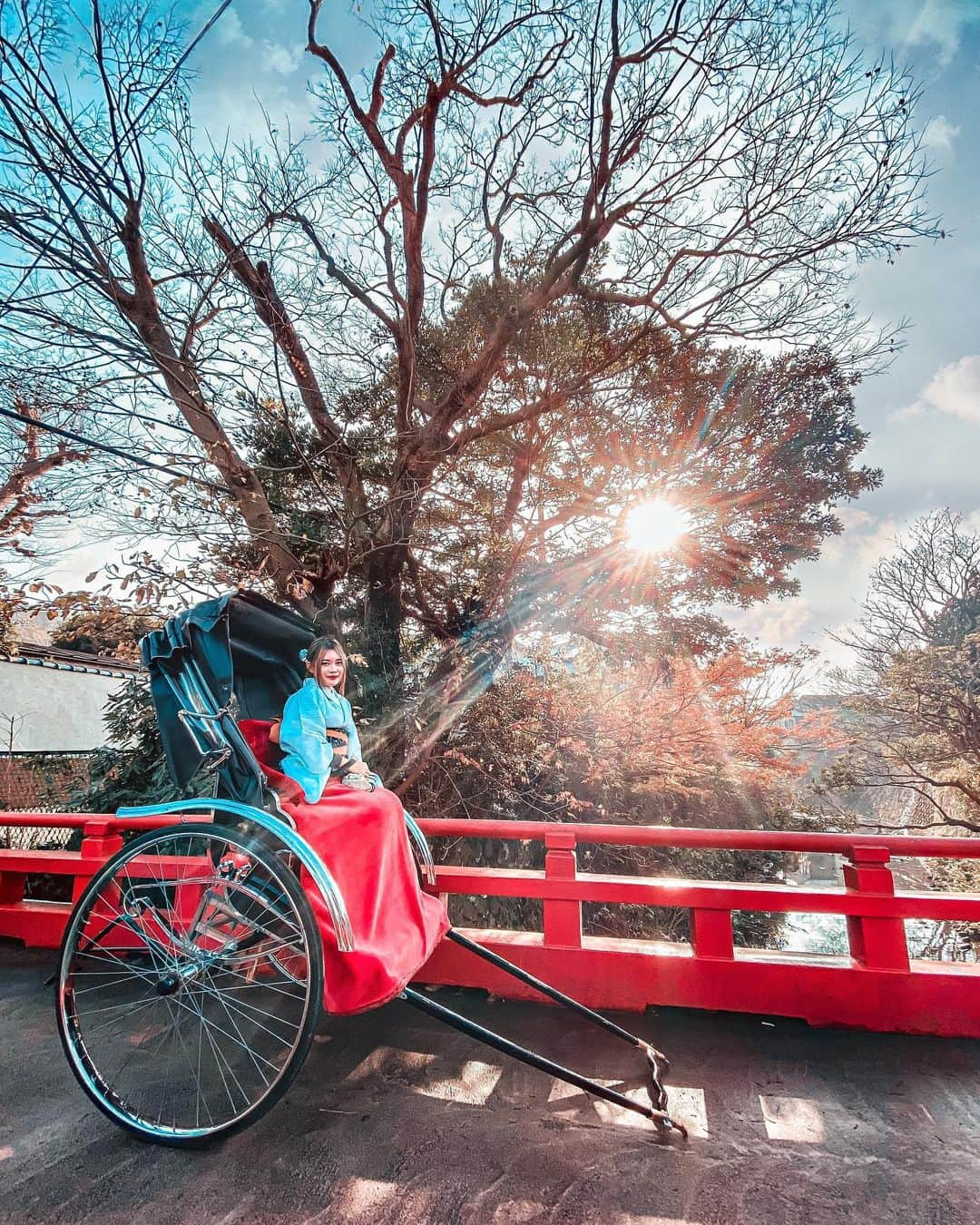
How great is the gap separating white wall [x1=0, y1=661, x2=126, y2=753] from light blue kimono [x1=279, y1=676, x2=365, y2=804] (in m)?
8.84

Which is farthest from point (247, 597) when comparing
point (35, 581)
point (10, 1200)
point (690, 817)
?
point (690, 817)

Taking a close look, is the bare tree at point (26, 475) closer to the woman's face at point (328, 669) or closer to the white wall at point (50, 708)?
the woman's face at point (328, 669)

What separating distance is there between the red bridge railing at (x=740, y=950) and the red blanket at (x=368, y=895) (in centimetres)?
63

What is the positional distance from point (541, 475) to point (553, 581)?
1.35m

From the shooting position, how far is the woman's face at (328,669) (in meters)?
2.23

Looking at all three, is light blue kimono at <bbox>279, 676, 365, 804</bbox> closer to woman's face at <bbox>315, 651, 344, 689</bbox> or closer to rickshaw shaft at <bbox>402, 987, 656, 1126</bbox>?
woman's face at <bbox>315, 651, 344, 689</bbox>

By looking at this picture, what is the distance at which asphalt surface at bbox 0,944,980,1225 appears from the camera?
1314 mm

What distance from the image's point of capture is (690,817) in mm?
7973

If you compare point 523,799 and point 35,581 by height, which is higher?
point 35,581

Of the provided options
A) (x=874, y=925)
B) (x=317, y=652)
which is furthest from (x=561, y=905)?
(x=317, y=652)

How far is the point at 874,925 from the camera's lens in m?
2.26

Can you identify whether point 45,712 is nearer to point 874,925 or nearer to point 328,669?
point 328,669

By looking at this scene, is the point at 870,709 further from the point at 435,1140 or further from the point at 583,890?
the point at 435,1140

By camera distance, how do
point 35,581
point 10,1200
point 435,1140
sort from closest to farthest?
point 10,1200, point 435,1140, point 35,581
